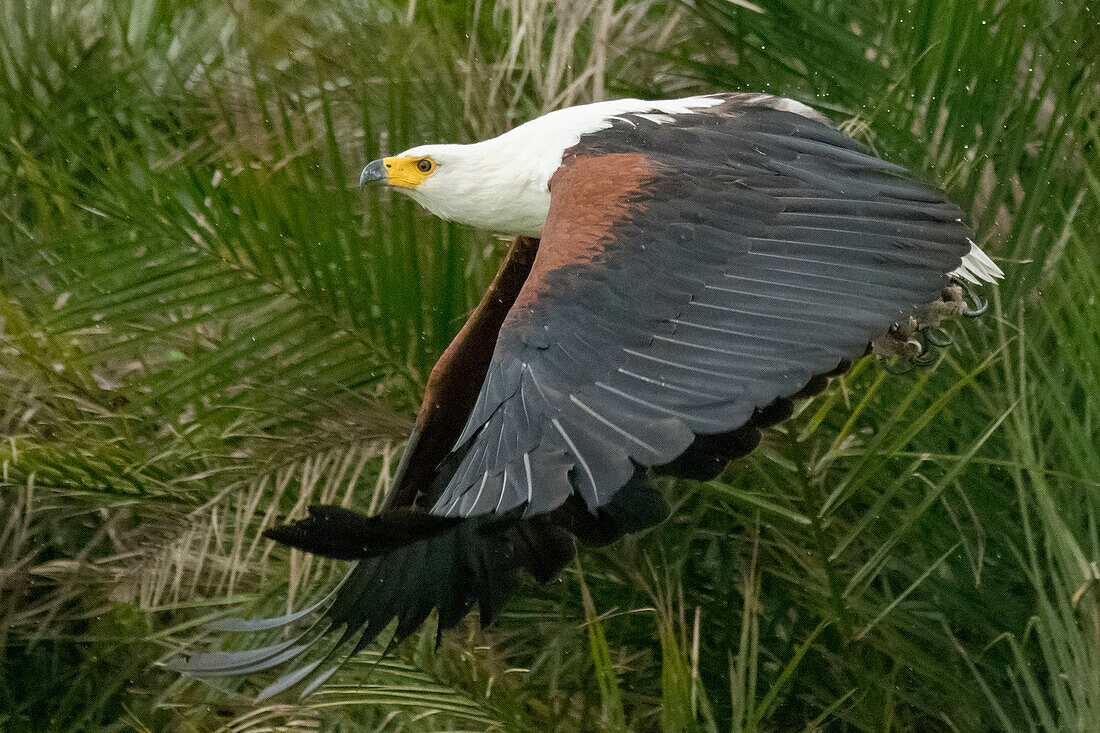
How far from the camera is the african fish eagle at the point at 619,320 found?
2.45 m

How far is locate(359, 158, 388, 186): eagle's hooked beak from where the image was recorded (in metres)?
3.59

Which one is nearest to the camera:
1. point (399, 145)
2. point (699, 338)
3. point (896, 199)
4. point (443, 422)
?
point (699, 338)

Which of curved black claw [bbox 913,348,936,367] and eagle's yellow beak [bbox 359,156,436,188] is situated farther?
eagle's yellow beak [bbox 359,156,436,188]

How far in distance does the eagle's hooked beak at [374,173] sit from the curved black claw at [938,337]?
→ 1478mm

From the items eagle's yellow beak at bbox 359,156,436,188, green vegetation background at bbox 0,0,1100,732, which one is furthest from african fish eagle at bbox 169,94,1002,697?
→ green vegetation background at bbox 0,0,1100,732

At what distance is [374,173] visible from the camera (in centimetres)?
360

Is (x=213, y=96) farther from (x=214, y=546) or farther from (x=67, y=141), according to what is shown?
(x=214, y=546)

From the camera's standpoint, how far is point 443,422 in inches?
137

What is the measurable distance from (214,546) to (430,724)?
1055 mm

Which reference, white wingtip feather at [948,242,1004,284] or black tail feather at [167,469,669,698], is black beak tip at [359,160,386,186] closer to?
black tail feather at [167,469,669,698]

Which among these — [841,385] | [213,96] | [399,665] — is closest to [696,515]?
[841,385]

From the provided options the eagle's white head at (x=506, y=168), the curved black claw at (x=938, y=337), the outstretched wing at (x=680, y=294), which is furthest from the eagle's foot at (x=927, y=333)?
the eagle's white head at (x=506, y=168)

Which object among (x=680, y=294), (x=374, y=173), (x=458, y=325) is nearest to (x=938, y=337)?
(x=680, y=294)

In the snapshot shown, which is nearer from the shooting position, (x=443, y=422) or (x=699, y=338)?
(x=699, y=338)
